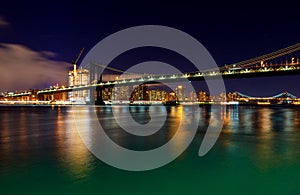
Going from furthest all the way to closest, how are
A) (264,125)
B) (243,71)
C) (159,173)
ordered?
(243,71), (264,125), (159,173)

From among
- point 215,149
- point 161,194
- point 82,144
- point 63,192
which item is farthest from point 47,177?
point 215,149

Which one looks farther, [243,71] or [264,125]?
[243,71]

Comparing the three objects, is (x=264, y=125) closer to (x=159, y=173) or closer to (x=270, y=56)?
(x=159, y=173)

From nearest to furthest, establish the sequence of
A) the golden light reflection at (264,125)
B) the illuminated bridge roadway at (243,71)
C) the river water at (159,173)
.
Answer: the river water at (159,173)
the golden light reflection at (264,125)
the illuminated bridge roadway at (243,71)

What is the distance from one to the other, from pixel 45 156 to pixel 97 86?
5614 cm

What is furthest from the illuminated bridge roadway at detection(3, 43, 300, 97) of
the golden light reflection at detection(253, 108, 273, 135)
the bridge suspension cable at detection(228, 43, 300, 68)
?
the golden light reflection at detection(253, 108, 273, 135)

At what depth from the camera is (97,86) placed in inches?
2456

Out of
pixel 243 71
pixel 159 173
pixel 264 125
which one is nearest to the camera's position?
pixel 159 173

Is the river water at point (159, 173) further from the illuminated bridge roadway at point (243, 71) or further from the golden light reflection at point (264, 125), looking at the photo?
the illuminated bridge roadway at point (243, 71)

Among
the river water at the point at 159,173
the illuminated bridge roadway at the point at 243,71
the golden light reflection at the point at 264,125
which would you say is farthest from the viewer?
the illuminated bridge roadway at the point at 243,71

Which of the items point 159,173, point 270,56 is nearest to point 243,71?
point 270,56

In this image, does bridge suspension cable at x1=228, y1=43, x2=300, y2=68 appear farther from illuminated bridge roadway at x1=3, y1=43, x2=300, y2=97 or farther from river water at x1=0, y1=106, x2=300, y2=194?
river water at x1=0, y1=106, x2=300, y2=194

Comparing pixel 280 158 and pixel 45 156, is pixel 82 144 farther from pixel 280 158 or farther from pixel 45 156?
pixel 280 158

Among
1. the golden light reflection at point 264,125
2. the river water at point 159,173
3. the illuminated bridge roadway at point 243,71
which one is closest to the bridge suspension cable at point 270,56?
the illuminated bridge roadway at point 243,71
